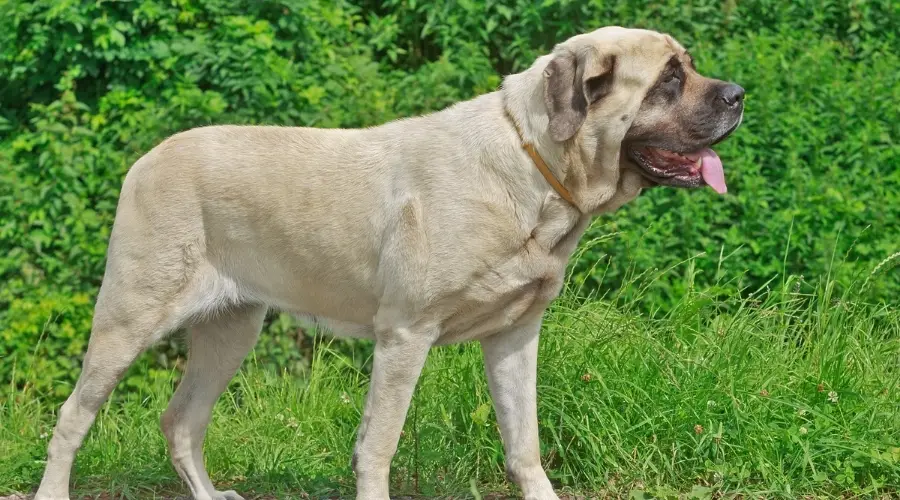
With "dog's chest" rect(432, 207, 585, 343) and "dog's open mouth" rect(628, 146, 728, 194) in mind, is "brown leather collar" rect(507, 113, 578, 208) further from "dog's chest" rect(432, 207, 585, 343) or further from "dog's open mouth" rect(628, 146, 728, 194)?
"dog's open mouth" rect(628, 146, 728, 194)

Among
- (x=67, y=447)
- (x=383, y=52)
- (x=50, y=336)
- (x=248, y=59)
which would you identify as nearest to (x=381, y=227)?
(x=67, y=447)

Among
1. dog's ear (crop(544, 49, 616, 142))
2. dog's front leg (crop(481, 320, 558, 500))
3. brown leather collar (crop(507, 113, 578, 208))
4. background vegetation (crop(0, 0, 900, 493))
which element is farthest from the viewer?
background vegetation (crop(0, 0, 900, 493))

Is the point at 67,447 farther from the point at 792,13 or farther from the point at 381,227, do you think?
the point at 792,13

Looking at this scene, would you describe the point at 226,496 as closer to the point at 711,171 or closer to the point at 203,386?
the point at 203,386

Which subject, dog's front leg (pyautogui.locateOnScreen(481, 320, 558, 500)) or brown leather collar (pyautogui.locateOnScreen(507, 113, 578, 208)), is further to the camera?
dog's front leg (pyautogui.locateOnScreen(481, 320, 558, 500))

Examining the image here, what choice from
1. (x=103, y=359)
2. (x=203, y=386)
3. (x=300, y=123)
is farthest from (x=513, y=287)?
(x=300, y=123)

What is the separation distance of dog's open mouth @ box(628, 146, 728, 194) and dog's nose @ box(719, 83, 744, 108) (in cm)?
20

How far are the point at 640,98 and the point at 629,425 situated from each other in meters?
1.44

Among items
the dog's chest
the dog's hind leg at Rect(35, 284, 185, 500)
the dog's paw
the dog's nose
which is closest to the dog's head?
the dog's nose

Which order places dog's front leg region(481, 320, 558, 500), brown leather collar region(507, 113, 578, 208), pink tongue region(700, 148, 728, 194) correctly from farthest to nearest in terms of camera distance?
dog's front leg region(481, 320, 558, 500) < pink tongue region(700, 148, 728, 194) < brown leather collar region(507, 113, 578, 208)

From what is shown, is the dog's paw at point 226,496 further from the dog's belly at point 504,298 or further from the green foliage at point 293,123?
the green foliage at point 293,123

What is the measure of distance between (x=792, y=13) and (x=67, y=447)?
17.0ft

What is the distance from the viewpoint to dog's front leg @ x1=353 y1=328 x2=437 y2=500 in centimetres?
466

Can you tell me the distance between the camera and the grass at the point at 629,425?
5238mm
